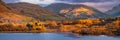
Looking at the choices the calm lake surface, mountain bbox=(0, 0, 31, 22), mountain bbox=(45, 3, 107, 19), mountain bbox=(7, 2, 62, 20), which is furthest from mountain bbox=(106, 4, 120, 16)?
mountain bbox=(0, 0, 31, 22)

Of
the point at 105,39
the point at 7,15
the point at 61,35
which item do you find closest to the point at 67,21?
the point at 61,35

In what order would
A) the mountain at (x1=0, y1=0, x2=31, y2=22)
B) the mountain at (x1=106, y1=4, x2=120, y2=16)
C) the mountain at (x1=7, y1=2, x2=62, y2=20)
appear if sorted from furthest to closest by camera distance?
1. the mountain at (x1=0, y1=0, x2=31, y2=22)
2. the mountain at (x1=7, y1=2, x2=62, y2=20)
3. the mountain at (x1=106, y1=4, x2=120, y2=16)

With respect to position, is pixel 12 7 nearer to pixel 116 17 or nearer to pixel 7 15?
pixel 7 15

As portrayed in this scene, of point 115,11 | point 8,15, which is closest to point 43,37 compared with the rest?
point 8,15

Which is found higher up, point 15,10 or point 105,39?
point 15,10

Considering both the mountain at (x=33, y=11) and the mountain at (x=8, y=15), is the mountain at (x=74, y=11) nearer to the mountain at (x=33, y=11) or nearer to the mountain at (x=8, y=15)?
the mountain at (x=33, y=11)

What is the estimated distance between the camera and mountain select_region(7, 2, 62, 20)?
1792cm

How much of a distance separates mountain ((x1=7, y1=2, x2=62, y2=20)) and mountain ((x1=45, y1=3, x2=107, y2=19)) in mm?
289

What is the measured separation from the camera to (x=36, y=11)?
19.1 m

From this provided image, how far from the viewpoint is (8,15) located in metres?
19.4

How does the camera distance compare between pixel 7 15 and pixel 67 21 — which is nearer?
pixel 67 21

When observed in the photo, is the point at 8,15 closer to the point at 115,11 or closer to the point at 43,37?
the point at 43,37

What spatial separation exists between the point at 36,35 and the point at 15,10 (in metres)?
1.61

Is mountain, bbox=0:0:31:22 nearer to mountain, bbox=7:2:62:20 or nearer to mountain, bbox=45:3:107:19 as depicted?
mountain, bbox=7:2:62:20
